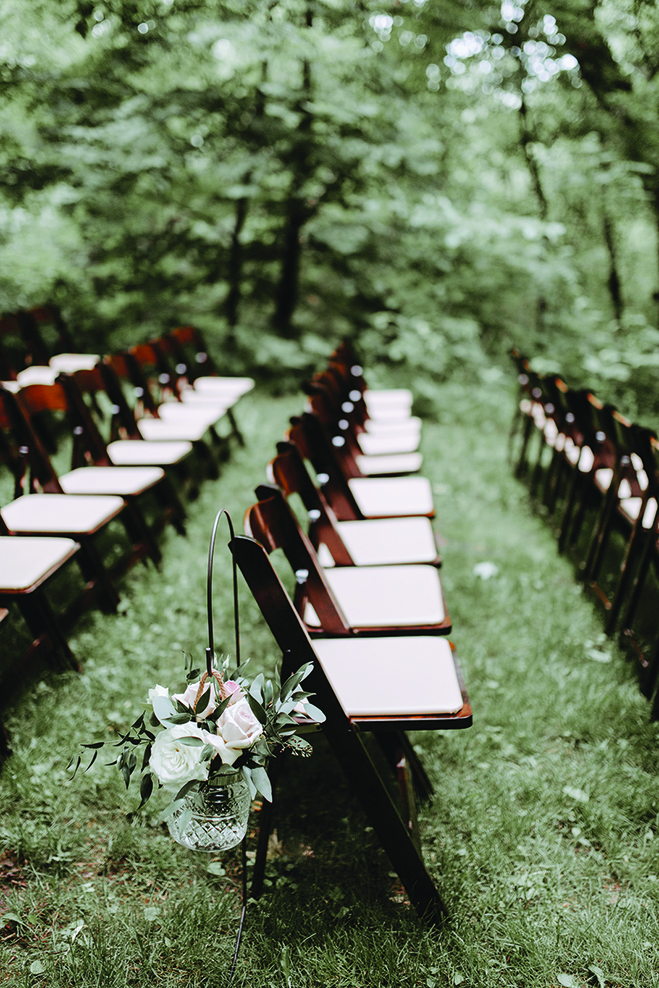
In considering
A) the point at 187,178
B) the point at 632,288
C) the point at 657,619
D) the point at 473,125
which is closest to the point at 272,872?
the point at 657,619

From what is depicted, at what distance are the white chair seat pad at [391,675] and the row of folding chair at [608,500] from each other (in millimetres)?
1238

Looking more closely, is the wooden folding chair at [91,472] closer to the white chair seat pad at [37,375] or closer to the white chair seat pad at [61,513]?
the white chair seat pad at [61,513]

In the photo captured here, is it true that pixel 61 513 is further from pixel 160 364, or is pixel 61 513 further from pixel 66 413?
pixel 160 364

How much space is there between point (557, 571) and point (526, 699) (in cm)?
130

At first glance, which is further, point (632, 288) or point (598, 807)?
point (632, 288)

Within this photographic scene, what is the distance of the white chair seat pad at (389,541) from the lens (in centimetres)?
269

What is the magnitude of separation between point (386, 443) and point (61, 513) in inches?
80.3

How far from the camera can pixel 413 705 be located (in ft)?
5.87

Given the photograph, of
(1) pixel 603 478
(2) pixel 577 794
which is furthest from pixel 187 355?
(2) pixel 577 794

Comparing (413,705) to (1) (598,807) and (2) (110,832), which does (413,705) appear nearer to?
(1) (598,807)

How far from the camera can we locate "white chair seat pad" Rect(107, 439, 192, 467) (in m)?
3.92

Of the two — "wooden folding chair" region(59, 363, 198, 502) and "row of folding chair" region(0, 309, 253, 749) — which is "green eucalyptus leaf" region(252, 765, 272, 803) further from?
"wooden folding chair" region(59, 363, 198, 502)

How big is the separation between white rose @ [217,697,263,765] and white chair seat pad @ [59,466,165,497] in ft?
7.24

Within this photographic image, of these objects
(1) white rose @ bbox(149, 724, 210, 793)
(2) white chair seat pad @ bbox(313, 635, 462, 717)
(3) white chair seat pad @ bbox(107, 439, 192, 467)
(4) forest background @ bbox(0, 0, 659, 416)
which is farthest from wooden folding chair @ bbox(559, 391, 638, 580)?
(4) forest background @ bbox(0, 0, 659, 416)
